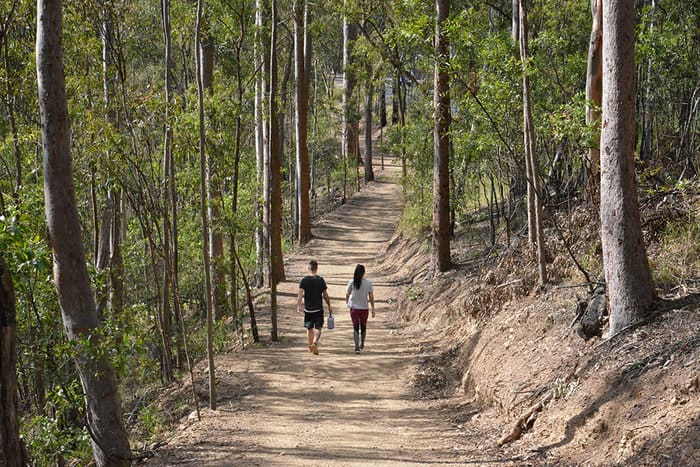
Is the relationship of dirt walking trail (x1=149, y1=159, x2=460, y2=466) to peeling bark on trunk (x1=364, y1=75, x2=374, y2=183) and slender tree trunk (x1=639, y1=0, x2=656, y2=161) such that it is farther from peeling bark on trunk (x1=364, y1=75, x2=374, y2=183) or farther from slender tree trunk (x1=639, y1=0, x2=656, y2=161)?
peeling bark on trunk (x1=364, y1=75, x2=374, y2=183)

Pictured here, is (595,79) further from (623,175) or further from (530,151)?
(623,175)

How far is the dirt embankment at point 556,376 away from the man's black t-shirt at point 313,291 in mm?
2171

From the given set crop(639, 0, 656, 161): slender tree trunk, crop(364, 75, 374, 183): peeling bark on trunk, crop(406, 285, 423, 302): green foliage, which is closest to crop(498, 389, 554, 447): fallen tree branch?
crop(639, 0, 656, 161): slender tree trunk

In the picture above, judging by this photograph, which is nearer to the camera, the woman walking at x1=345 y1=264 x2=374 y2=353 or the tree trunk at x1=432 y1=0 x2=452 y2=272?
the woman walking at x1=345 y1=264 x2=374 y2=353

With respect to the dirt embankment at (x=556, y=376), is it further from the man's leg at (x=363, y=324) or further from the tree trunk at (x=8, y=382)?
the tree trunk at (x=8, y=382)

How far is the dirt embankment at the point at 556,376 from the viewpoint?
605cm

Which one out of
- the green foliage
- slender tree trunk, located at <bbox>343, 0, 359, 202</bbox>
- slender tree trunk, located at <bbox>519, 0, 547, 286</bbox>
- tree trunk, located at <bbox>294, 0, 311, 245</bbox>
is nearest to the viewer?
A: slender tree trunk, located at <bbox>519, 0, 547, 286</bbox>

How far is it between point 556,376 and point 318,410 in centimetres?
349

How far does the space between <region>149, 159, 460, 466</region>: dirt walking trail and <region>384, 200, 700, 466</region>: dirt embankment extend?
541 millimetres

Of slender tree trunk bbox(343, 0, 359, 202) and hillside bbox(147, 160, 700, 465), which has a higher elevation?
slender tree trunk bbox(343, 0, 359, 202)

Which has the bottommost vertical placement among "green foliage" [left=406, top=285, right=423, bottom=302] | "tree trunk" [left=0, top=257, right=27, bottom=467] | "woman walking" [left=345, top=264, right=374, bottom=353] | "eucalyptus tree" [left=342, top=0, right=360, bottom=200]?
"green foliage" [left=406, top=285, right=423, bottom=302]

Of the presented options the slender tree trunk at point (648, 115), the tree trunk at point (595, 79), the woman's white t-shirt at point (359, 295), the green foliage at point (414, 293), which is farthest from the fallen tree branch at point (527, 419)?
the green foliage at point (414, 293)

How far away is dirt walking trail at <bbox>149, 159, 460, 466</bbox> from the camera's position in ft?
26.3

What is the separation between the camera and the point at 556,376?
8133 millimetres
